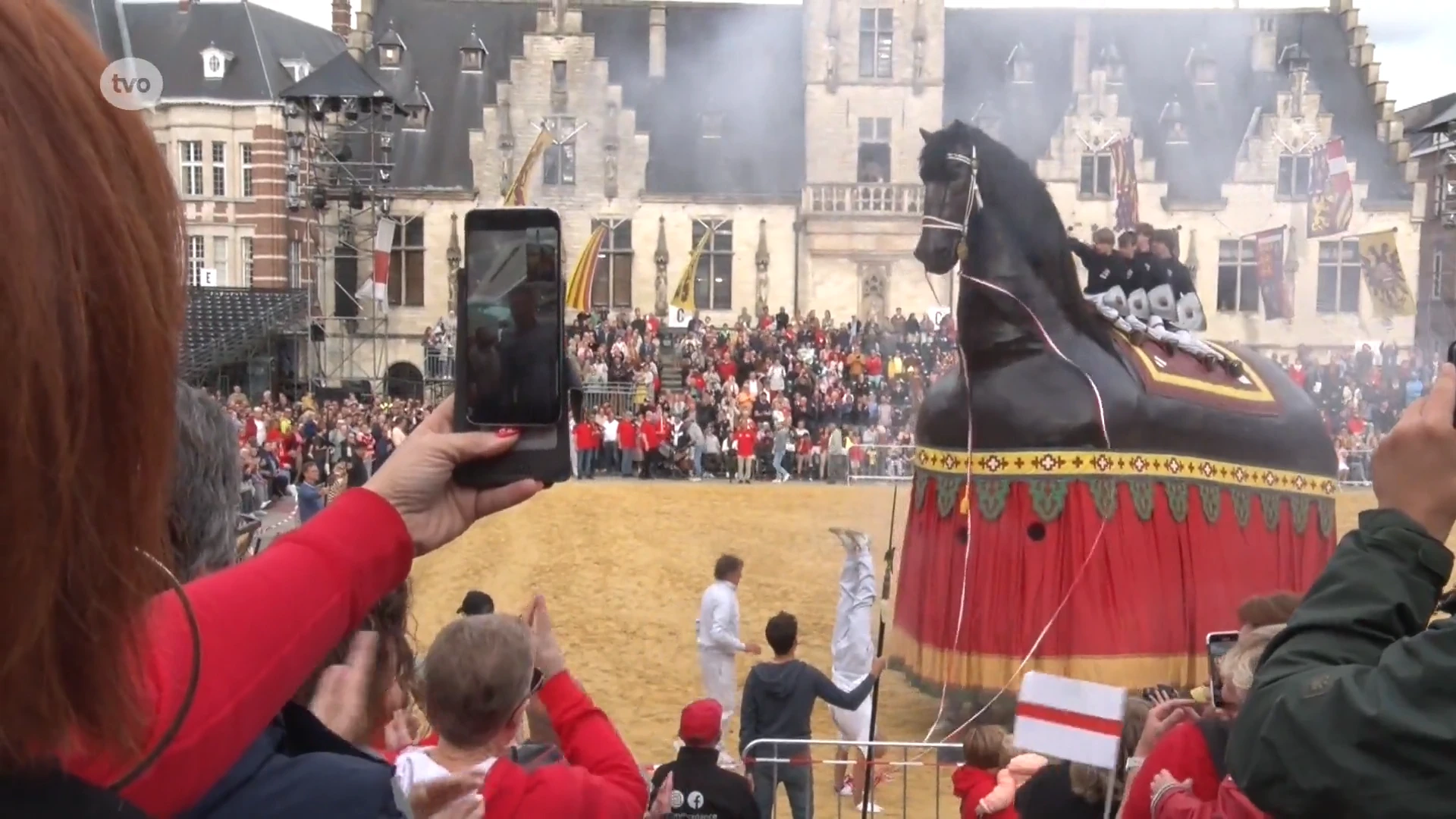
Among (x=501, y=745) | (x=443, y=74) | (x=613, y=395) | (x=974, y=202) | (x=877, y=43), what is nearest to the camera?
(x=501, y=745)

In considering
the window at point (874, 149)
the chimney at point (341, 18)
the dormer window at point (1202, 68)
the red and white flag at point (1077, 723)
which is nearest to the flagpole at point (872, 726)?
the red and white flag at point (1077, 723)

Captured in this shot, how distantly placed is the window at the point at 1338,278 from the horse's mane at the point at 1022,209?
75.2 ft

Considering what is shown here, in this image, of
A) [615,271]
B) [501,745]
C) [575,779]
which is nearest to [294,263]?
[615,271]

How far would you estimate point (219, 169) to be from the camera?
31859 mm

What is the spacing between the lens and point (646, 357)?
974 inches

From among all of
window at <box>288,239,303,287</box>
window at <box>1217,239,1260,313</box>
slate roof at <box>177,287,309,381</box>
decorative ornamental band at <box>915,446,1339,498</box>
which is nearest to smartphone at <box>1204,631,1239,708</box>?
decorative ornamental band at <box>915,446,1339,498</box>

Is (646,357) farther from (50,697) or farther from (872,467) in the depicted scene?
(50,697)

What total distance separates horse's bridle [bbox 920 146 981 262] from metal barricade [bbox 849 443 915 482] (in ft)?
37.6

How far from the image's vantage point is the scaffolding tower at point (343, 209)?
26.4 meters

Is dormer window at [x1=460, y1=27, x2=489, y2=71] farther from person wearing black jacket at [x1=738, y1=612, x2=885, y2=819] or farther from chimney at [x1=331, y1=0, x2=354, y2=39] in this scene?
person wearing black jacket at [x1=738, y1=612, x2=885, y2=819]

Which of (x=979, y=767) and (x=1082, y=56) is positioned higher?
(x=1082, y=56)

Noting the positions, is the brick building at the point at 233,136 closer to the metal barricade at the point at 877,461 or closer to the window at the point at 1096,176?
the metal barricade at the point at 877,461

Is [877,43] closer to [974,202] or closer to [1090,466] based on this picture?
[974,202]

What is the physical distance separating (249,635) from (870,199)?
92.8 feet
